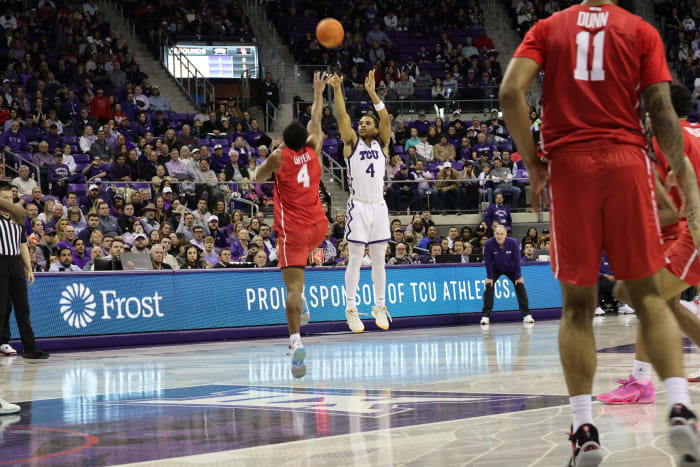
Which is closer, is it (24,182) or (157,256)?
(157,256)

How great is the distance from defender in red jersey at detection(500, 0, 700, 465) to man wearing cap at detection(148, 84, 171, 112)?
2132cm

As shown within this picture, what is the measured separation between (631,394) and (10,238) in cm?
882

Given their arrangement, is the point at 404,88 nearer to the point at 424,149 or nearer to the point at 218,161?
the point at 424,149

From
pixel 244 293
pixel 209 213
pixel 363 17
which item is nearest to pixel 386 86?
pixel 363 17

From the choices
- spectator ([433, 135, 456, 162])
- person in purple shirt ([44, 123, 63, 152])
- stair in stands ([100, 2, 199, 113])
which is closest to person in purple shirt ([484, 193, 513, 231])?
spectator ([433, 135, 456, 162])

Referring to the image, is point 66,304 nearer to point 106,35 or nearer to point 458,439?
point 458,439

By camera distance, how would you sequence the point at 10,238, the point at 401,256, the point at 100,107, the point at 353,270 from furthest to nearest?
the point at 100,107 → the point at 401,256 → the point at 10,238 → the point at 353,270

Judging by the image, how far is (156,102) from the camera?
2503cm

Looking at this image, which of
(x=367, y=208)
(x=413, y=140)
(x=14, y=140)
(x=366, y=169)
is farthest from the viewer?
(x=413, y=140)

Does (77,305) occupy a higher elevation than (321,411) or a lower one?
higher

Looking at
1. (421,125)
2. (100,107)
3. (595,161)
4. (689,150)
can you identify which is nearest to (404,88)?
(421,125)

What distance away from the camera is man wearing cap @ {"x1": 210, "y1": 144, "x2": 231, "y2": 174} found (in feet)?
72.1

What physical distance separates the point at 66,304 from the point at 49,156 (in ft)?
22.5

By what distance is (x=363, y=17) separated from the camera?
32531 mm
